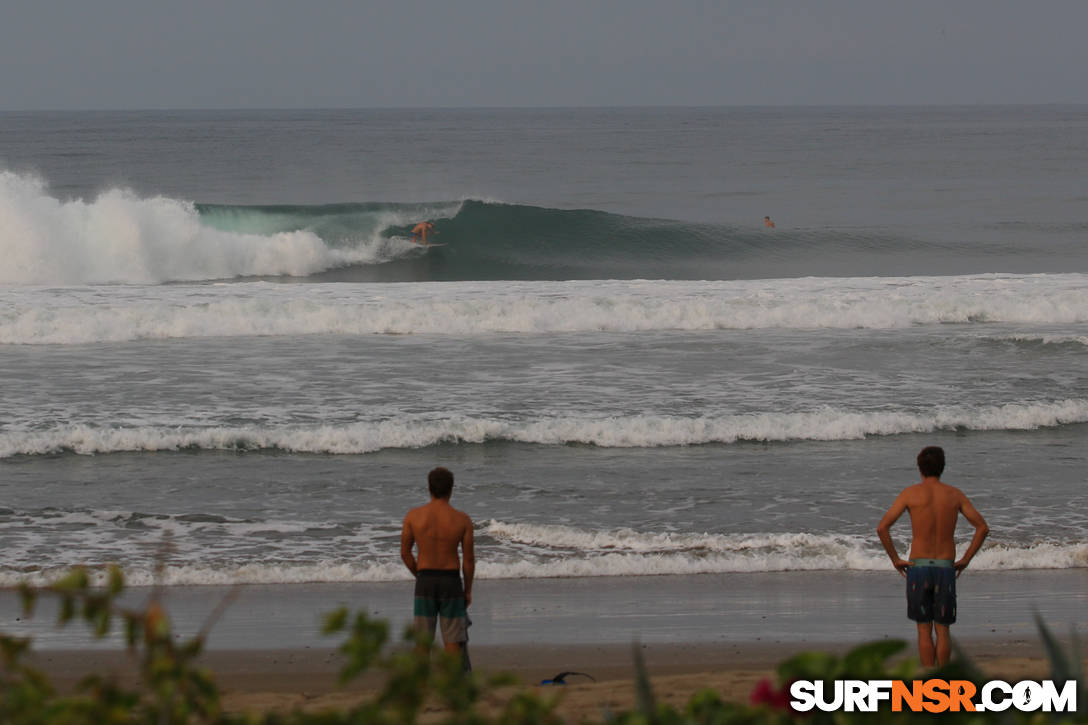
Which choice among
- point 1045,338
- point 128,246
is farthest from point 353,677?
point 128,246

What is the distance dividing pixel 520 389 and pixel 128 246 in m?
16.6

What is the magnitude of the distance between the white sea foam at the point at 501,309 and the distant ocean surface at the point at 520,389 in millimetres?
67

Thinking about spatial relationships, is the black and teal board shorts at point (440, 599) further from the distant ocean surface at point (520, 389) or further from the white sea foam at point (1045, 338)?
the white sea foam at point (1045, 338)

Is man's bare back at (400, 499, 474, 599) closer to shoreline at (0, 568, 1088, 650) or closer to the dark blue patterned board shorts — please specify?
shoreline at (0, 568, 1088, 650)

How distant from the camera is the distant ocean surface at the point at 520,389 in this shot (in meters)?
9.17

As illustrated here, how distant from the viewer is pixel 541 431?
12.3m

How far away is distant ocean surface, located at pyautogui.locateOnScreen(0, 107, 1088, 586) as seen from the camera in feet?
30.1

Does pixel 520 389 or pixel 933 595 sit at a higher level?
pixel 520 389

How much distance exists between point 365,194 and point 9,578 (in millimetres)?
41936

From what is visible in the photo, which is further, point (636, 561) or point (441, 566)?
point (636, 561)

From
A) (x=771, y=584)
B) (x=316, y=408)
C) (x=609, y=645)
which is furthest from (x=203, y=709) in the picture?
(x=316, y=408)

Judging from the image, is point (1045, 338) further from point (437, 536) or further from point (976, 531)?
point (437, 536)

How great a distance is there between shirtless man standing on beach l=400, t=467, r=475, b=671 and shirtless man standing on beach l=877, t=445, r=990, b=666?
2.14 meters

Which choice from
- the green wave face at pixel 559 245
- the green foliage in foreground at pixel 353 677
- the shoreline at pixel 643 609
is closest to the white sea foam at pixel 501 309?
the green wave face at pixel 559 245
